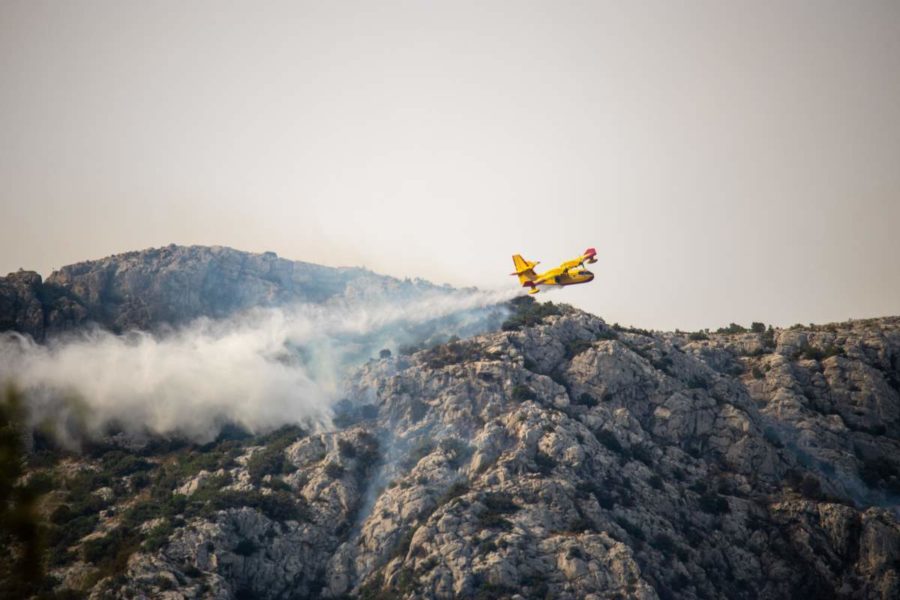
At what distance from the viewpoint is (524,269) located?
452 ft

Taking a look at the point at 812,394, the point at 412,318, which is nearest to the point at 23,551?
the point at 812,394

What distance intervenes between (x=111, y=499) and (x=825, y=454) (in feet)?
381

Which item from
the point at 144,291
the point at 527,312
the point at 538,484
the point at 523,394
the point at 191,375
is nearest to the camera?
the point at 538,484

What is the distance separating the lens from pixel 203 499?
113312 millimetres

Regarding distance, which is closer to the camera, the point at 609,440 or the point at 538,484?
Result: the point at 538,484

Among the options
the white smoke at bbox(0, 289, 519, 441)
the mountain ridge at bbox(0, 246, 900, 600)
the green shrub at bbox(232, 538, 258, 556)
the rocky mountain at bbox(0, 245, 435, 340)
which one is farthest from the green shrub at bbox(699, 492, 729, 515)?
the rocky mountain at bbox(0, 245, 435, 340)

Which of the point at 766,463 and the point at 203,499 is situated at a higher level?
the point at 766,463

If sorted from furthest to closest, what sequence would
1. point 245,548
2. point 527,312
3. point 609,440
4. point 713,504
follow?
point 527,312, point 609,440, point 713,504, point 245,548

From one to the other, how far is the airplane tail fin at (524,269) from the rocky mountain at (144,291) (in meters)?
74.5

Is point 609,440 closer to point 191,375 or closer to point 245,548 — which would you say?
point 245,548

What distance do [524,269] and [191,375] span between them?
68603 millimetres

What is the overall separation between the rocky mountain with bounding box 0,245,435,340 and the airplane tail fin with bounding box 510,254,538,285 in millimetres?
74478

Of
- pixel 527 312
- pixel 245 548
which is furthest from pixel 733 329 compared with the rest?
pixel 245 548

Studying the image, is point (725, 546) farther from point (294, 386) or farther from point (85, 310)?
point (85, 310)
